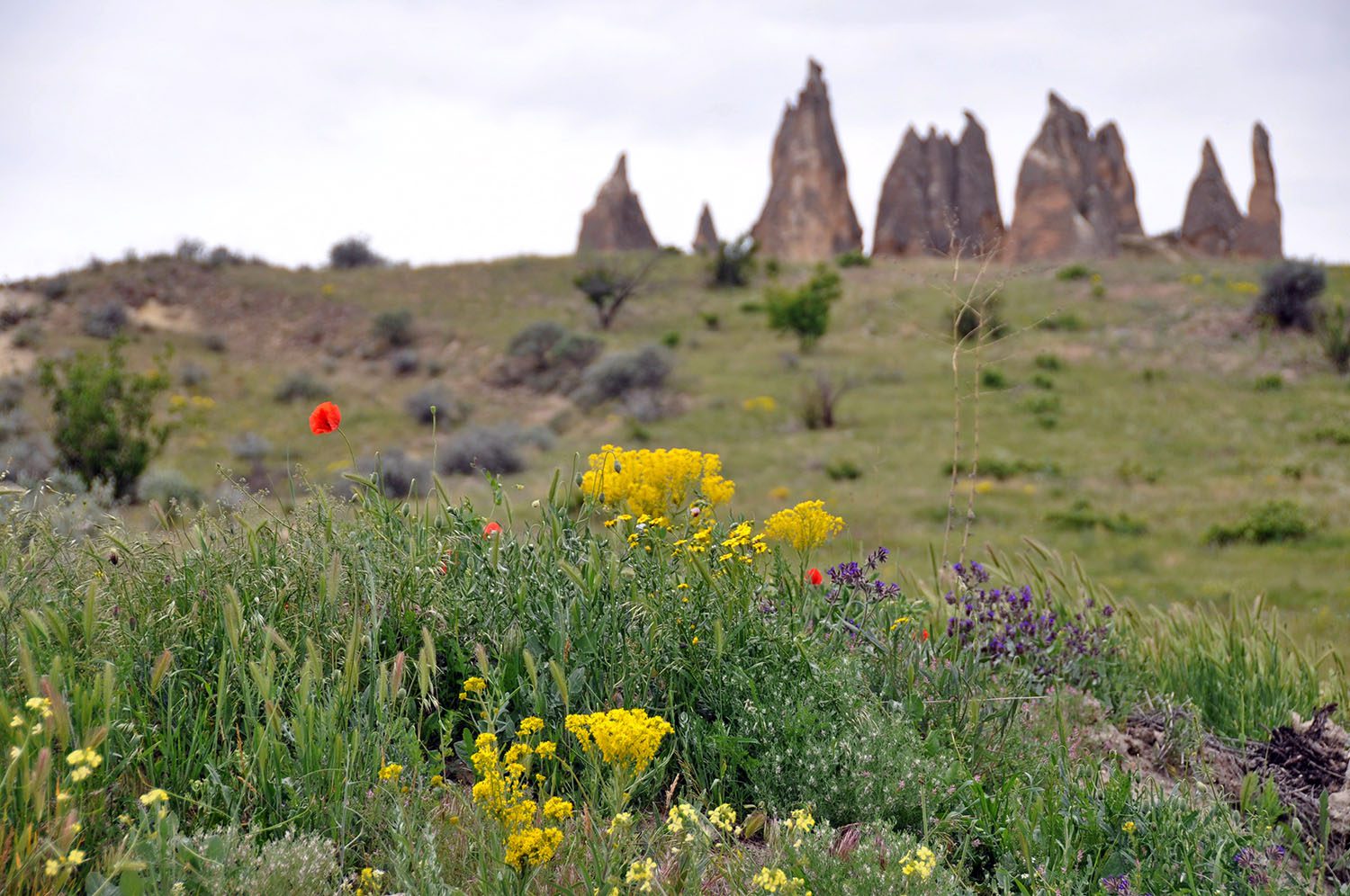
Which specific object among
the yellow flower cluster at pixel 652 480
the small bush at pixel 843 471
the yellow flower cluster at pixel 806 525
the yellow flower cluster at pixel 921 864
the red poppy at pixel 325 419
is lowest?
the small bush at pixel 843 471

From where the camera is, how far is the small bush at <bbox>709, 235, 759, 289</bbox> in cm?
4481

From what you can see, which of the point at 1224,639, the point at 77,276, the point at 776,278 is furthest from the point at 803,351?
the point at 77,276

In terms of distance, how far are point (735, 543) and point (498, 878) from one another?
47.0 inches

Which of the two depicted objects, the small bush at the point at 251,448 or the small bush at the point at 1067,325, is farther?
the small bush at the point at 1067,325

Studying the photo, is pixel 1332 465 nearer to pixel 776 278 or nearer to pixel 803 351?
pixel 803 351

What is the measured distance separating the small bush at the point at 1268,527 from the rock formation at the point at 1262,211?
185 ft

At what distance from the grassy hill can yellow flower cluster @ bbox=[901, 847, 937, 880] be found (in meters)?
1.35

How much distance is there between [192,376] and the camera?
109 ft

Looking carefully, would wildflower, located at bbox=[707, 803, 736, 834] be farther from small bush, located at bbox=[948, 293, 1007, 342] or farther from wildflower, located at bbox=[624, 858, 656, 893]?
small bush, located at bbox=[948, 293, 1007, 342]

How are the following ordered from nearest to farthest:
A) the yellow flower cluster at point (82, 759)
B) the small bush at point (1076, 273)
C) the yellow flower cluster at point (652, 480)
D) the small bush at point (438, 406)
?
the yellow flower cluster at point (82, 759) → the yellow flower cluster at point (652, 480) → the small bush at point (438, 406) → the small bush at point (1076, 273)

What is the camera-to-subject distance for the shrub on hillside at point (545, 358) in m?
33.3

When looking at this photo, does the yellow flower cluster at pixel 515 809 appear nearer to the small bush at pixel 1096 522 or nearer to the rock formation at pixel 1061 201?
the small bush at pixel 1096 522

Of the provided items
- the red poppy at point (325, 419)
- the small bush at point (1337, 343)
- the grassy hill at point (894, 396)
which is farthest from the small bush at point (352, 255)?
the red poppy at point (325, 419)

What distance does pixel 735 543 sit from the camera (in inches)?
113
